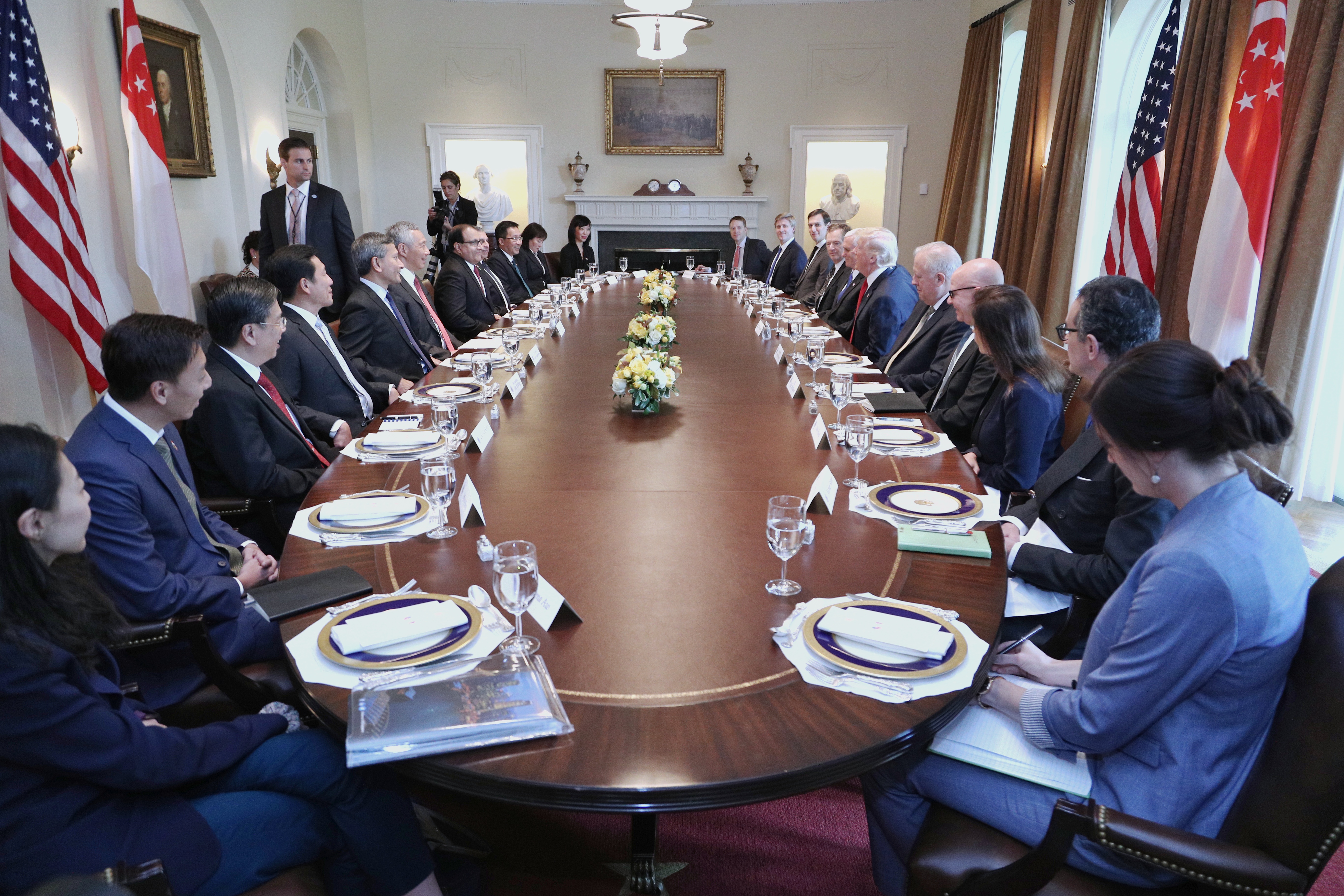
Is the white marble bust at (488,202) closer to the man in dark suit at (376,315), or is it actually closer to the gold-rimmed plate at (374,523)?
the man in dark suit at (376,315)

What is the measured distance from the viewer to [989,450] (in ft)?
9.23

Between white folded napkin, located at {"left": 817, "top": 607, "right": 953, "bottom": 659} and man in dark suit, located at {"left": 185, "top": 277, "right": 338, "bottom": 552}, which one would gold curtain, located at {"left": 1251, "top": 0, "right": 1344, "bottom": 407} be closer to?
white folded napkin, located at {"left": 817, "top": 607, "right": 953, "bottom": 659}

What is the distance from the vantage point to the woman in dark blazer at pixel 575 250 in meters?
9.54

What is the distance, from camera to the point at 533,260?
27.7ft

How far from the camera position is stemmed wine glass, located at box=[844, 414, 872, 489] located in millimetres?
2170

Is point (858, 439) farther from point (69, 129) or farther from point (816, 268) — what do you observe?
point (816, 268)

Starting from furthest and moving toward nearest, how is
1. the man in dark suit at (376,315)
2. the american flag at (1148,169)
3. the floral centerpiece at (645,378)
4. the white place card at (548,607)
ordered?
1. the american flag at (1148,169)
2. the man in dark suit at (376,315)
3. the floral centerpiece at (645,378)
4. the white place card at (548,607)

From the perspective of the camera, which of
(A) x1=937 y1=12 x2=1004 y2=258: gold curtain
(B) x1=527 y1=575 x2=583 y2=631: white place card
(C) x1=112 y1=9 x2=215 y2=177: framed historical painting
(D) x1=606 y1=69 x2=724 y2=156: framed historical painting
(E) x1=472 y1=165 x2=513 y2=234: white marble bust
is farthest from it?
(D) x1=606 y1=69 x2=724 y2=156: framed historical painting

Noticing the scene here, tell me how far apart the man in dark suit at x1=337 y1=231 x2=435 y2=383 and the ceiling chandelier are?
133 inches

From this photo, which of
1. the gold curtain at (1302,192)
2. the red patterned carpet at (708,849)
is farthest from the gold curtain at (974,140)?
the red patterned carpet at (708,849)

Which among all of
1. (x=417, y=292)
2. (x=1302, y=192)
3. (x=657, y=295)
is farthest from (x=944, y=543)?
(x=417, y=292)

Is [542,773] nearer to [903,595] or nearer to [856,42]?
[903,595]

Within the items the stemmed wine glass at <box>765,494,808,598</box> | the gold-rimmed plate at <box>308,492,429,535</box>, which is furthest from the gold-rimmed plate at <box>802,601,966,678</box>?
the gold-rimmed plate at <box>308,492,429,535</box>

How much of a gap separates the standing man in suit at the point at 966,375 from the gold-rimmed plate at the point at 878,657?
5.53 ft
